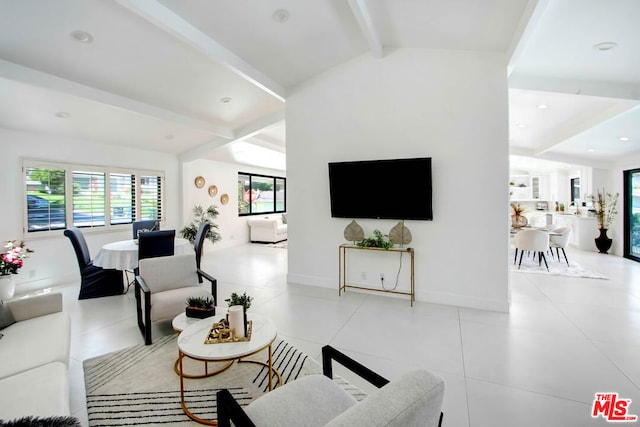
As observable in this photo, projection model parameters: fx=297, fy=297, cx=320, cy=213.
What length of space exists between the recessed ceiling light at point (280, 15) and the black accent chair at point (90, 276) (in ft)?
12.6

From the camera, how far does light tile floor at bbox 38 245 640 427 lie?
203 cm

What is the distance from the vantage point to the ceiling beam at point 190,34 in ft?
8.50

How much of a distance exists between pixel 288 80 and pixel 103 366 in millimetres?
4179

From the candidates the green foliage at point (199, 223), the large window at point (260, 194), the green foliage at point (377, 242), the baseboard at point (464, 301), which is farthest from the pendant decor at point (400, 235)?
the large window at point (260, 194)

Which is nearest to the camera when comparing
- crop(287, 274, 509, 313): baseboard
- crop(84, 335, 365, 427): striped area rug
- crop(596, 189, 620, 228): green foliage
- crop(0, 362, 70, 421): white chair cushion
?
crop(0, 362, 70, 421): white chair cushion

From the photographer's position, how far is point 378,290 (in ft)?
13.8

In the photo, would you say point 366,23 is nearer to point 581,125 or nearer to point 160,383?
point 160,383

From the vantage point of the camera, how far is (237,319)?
209 cm

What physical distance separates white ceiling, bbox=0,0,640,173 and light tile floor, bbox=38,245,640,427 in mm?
2637

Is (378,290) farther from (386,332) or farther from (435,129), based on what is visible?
(435,129)

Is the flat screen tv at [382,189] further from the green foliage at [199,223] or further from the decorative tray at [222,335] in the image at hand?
the green foliage at [199,223]

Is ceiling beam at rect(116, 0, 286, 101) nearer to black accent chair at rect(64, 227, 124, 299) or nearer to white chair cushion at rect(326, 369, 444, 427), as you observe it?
black accent chair at rect(64, 227, 124, 299)

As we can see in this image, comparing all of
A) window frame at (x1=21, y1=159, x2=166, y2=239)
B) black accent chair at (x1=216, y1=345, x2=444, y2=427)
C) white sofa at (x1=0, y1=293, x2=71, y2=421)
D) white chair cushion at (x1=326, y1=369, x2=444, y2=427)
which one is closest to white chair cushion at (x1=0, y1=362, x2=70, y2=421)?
white sofa at (x1=0, y1=293, x2=71, y2=421)

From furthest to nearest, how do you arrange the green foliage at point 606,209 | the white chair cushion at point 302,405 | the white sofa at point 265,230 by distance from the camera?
the white sofa at point 265,230
the green foliage at point 606,209
the white chair cushion at point 302,405
